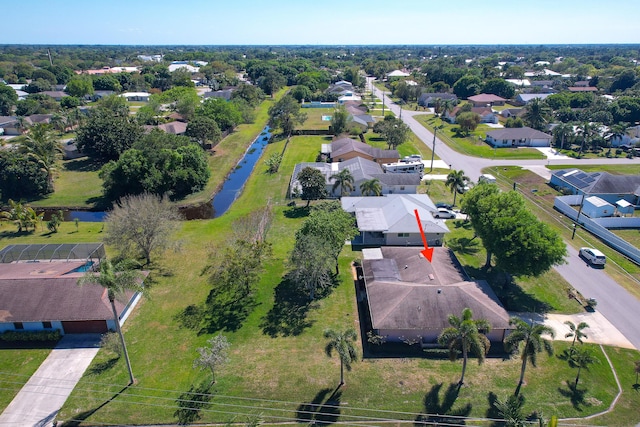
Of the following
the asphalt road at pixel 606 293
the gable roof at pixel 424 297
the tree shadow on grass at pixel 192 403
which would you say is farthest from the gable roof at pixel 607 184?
the tree shadow on grass at pixel 192 403

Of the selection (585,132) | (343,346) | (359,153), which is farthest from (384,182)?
(585,132)

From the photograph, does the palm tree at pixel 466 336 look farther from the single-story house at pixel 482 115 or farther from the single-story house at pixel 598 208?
the single-story house at pixel 482 115

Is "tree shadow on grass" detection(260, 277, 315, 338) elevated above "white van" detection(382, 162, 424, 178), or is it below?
below

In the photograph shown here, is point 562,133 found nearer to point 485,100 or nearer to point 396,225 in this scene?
point 485,100

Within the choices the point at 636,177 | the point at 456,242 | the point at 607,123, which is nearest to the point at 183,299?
the point at 456,242

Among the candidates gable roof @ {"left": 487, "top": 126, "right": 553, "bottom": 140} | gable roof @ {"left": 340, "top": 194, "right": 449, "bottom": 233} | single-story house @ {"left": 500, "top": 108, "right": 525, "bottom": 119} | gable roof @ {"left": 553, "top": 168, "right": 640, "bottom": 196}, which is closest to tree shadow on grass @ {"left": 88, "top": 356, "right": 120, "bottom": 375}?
gable roof @ {"left": 340, "top": 194, "right": 449, "bottom": 233}

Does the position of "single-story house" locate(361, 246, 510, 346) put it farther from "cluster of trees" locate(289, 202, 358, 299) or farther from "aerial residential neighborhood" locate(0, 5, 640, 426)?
"cluster of trees" locate(289, 202, 358, 299)
